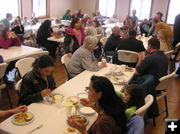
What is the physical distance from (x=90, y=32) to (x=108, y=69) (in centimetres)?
222

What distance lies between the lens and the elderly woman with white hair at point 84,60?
10.5 ft

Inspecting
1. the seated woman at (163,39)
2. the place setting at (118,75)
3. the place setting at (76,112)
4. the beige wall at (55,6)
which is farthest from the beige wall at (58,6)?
the place setting at (76,112)

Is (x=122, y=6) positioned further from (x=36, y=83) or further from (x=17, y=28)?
(x=36, y=83)

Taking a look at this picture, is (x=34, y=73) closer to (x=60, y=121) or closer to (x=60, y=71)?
(x=60, y=121)

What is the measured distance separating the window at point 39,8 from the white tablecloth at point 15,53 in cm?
615

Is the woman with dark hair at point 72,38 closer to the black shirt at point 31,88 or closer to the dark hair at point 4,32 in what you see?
the dark hair at point 4,32

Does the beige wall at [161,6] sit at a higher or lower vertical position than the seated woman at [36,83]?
higher

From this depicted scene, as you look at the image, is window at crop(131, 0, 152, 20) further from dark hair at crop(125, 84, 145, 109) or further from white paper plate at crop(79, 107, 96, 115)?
white paper plate at crop(79, 107, 96, 115)

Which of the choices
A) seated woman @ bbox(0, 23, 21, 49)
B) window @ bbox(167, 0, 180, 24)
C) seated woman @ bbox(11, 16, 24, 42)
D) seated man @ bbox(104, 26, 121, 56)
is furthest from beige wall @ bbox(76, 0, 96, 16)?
seated woman @ bbox(0, 23, 21, 49)

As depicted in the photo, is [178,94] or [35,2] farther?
[35,2]

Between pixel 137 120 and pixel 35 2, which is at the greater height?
pixel 35 2

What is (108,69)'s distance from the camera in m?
3.34

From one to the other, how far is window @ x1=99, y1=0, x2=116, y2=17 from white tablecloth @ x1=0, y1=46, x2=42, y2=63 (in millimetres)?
8379

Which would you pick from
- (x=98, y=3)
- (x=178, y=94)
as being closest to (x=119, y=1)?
(x=98, y=3)
